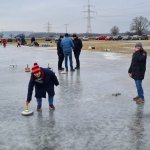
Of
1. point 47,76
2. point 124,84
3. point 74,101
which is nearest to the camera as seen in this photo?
point 47,76

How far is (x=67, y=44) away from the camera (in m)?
19.1

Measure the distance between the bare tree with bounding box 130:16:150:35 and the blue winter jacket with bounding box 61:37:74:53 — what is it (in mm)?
129195

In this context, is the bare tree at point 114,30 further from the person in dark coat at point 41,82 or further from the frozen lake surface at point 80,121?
the person in dark coat at point 41,82

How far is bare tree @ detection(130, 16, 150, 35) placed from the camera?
147 meters

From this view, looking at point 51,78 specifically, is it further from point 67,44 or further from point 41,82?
point 67,44

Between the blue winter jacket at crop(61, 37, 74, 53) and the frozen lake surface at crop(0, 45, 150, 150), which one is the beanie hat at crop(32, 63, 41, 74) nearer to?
the frozen lake surface at crop(0, 45, 150, 150)

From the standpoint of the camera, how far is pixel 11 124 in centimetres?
870

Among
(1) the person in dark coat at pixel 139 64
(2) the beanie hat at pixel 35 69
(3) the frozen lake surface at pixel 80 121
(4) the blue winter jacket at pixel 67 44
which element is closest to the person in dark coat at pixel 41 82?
(2) the beanie hat at pixel 35 69

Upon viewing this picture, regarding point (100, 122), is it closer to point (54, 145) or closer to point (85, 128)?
point (85, 128)

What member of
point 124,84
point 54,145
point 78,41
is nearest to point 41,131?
point 54,145

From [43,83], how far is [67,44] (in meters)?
9.37

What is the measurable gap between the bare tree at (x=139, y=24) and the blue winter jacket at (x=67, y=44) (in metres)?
129

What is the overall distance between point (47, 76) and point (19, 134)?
2.27 m

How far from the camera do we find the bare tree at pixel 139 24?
14675 centimetres
